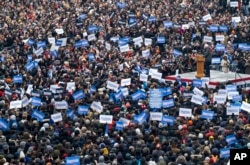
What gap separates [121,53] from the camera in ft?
128

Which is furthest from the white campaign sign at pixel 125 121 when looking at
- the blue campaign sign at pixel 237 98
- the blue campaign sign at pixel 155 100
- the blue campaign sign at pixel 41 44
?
the blue campaign sign at pixel 41 44

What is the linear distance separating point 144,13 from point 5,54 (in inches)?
369

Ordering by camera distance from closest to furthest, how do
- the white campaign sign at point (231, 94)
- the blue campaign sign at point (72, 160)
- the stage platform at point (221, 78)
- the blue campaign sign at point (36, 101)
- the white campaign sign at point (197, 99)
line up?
Result: the blue campaign sign at point (72, 160), the white campaign sign at point (197, 99), the white campaign sign at point (231, 94), the blue campaign sign at point (36, 101), the stage platform at point (221, 78)

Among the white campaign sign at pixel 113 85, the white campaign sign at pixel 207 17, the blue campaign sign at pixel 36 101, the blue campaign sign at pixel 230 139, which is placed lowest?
the white campaign sign at pixel 207 17

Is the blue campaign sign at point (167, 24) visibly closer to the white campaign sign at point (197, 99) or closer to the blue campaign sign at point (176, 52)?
the blue campaign sign at point (176, 52)

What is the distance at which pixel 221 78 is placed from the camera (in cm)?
3631

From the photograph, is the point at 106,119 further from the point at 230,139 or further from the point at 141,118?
the point at 230,139

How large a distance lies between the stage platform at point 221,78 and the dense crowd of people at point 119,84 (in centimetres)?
57

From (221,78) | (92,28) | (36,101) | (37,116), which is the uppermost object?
(37,116)

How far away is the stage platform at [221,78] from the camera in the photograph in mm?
35188

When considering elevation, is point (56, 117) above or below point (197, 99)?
above

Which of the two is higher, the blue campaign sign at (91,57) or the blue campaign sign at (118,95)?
the blue campaign sign at (118,95)

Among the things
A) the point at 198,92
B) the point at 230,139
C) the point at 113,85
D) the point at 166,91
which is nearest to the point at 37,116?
the point at 113,85

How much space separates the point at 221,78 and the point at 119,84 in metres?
5.95
